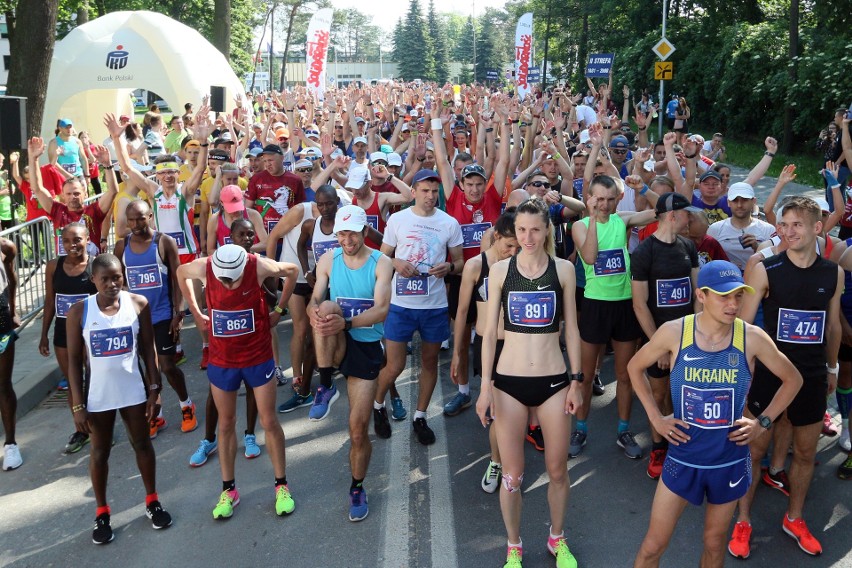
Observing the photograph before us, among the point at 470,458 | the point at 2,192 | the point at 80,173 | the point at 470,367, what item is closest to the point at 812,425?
the point at 470,458

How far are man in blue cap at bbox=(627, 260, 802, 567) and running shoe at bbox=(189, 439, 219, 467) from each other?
344 centimetres

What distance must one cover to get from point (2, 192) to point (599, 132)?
28.8 feet

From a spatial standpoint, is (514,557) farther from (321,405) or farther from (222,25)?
(222,25)

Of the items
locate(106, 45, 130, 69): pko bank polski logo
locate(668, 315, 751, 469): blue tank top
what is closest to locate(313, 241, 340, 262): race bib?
locate(668, 315, 751, 469): blue tank top

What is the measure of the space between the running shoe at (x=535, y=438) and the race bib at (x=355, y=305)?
1.79 meters

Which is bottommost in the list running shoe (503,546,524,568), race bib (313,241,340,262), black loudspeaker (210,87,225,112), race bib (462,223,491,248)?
running shoe (503,546,524,568)

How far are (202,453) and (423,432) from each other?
1.69 m

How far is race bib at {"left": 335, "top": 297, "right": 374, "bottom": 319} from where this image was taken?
17.6 ft

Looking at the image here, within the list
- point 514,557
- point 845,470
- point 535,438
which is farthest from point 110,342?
point 845,470

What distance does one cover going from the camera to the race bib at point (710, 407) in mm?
3730

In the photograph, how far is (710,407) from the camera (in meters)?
3.74

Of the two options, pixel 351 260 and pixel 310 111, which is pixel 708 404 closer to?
pixel 351 260

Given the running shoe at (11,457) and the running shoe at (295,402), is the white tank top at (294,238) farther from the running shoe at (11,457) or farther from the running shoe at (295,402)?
the running shoe at (11,457)

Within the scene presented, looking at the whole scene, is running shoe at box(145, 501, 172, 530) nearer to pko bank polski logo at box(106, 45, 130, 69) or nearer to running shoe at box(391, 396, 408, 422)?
running shoe at box(391, 396, 408, 422)
